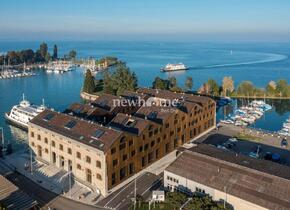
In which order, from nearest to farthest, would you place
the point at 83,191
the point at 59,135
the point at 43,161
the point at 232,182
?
the point at 232,182
the point at 83,191
the point at 59,135
the point at 43,161

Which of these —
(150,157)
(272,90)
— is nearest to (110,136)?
(150,157)

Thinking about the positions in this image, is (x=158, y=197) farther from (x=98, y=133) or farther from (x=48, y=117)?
(x=48, y=117)

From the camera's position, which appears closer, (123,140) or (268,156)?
(123,140)

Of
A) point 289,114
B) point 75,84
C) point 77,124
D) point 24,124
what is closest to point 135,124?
point 77,124

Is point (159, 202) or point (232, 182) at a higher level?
point (232, 182)

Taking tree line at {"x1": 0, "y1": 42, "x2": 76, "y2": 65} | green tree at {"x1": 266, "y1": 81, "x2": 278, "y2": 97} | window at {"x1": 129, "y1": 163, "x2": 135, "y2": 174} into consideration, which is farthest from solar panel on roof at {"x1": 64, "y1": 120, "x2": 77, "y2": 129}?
tree line at {"x1": 0, "y1": 42, "x2": 76, "y2": 65}

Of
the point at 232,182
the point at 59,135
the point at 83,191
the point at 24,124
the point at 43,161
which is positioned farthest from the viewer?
the point at 24,124

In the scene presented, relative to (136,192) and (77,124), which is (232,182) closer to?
(136,192)
